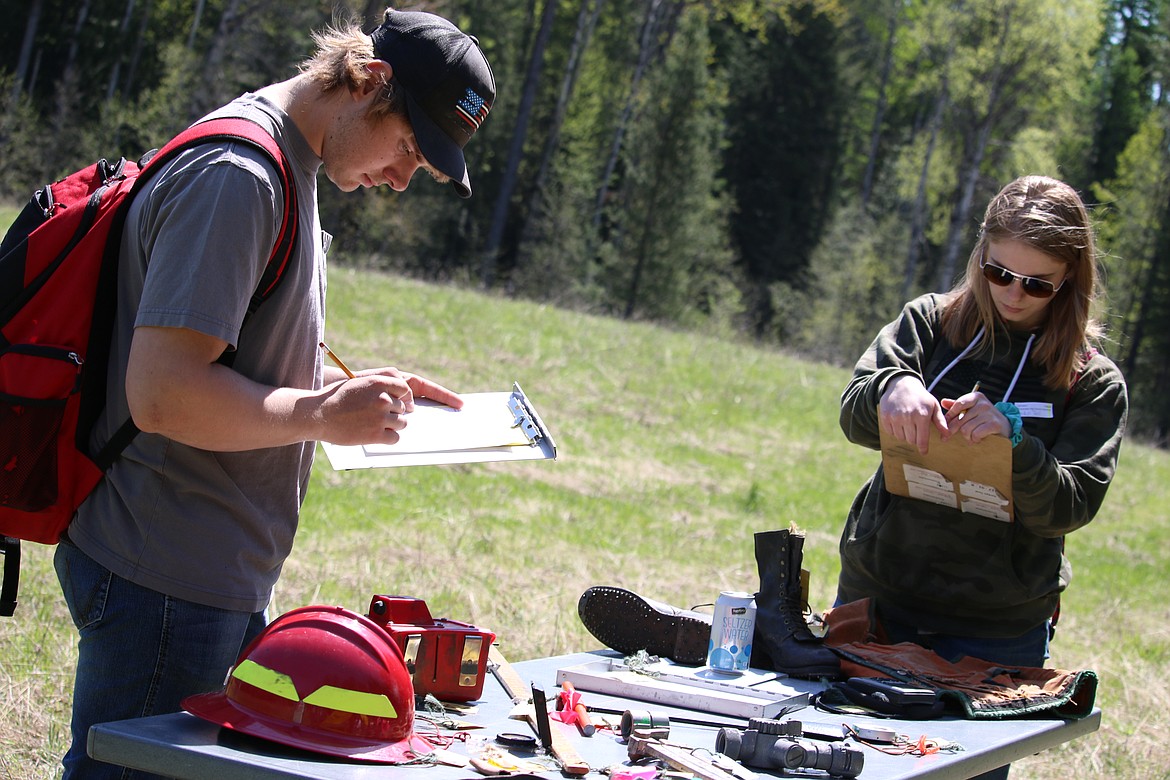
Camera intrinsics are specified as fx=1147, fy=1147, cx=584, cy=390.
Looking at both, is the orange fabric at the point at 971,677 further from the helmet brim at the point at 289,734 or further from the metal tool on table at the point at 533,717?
the helmet brim at the point at 289,734

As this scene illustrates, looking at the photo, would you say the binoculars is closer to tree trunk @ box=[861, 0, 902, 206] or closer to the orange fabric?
the orange fabric

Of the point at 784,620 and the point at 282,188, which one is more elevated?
the point at 282,188

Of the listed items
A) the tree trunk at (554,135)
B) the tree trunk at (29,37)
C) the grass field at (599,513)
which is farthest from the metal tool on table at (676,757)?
the tree trunk at (29,37)

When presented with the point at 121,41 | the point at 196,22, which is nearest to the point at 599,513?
the point at 196,22

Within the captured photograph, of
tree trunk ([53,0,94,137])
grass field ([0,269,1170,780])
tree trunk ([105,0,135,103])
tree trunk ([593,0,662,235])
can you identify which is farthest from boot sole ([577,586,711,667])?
tree trunk ([105,0,135,103])

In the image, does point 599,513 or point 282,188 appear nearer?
point 282,188

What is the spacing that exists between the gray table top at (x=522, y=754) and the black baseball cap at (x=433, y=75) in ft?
3.70

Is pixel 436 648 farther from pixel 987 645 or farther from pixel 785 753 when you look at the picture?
pixel 987 645

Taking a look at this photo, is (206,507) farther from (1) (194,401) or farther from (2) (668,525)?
(2) (668,525)

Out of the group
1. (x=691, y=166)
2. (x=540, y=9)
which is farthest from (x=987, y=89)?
(x=540, y=9)

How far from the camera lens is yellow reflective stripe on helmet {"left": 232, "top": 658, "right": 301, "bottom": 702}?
202 centimetres

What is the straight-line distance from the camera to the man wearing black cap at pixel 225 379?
1.94 meters

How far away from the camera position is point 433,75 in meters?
2.20

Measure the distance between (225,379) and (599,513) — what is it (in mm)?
7019
